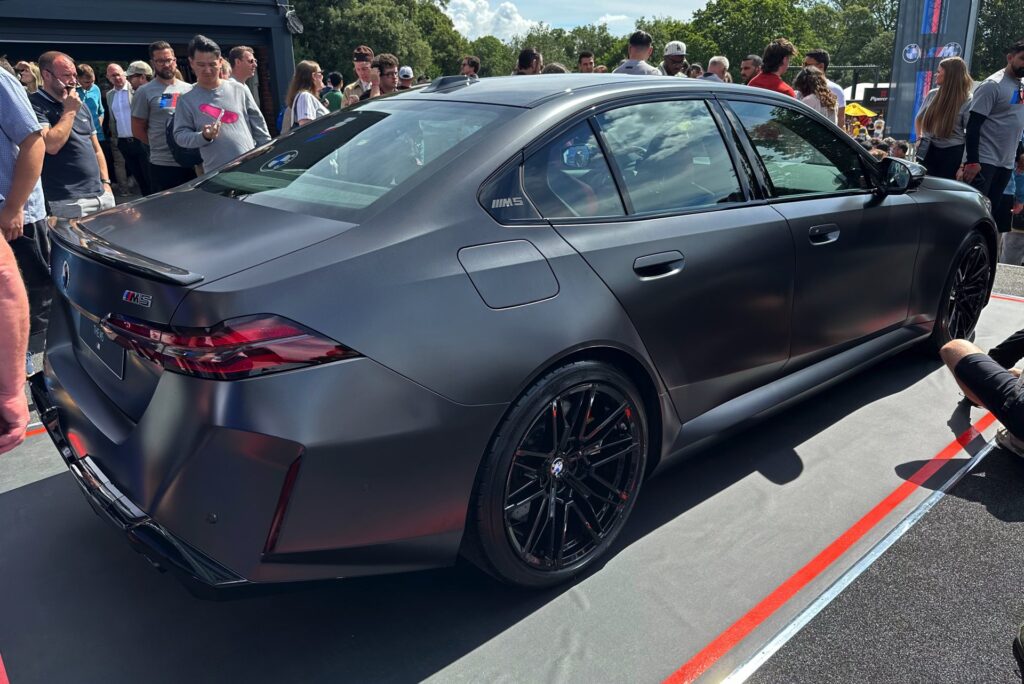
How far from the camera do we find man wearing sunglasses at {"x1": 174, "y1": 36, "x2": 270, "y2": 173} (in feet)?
17.7

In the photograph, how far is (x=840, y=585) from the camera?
2568mm

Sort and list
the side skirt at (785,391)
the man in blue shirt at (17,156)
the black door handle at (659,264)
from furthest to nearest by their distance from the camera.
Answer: the man in blue shirt at (17,156)
the side skirt at (785,391)
the black door handle at (659,264)

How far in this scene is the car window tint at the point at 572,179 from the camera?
246 centimetres

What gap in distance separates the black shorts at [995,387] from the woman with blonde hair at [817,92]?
426 cm

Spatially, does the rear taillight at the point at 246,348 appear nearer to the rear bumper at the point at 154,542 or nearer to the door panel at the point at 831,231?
the rear bumper at the point at 154,542

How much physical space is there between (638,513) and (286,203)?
5.72ft

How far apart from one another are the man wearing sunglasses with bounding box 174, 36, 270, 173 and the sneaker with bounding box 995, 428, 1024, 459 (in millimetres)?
4914

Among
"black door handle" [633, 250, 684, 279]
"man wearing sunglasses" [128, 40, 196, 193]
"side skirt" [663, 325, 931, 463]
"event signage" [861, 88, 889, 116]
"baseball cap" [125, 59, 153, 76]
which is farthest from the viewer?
"event signage" [861, 88, 889, 116]

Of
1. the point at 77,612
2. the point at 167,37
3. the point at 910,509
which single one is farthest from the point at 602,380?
the point at 167,37

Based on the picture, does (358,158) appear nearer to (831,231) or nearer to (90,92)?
(831,231)

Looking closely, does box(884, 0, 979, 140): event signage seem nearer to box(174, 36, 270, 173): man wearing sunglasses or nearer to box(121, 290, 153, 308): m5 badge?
box(174, 36, 270, 173): man wearing sunglasses

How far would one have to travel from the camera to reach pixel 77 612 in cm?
247

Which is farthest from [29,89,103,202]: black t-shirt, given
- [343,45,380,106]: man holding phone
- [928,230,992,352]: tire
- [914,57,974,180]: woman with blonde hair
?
[914,57,974,180]: woman with blonde hair

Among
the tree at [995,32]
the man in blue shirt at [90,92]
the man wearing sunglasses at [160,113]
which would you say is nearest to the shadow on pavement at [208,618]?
the man wearing sunglasses at [160,113]
